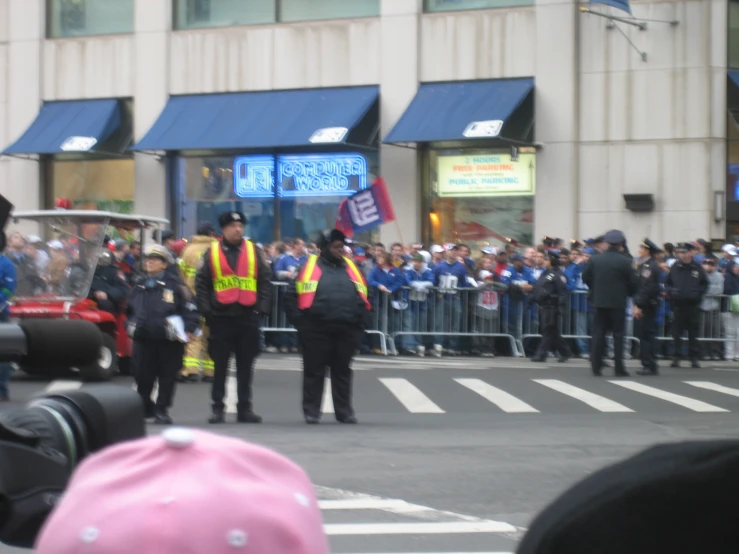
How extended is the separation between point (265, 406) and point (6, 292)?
119 inches

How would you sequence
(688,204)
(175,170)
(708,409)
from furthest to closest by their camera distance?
1. (175,170)
2. (688,204)
3. (708,409)

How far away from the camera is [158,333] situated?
1168 centimetres

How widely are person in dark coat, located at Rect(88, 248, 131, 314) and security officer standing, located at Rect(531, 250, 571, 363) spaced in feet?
20.7

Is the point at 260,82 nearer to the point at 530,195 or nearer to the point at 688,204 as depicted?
the point at 530,195

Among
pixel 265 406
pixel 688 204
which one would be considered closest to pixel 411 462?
pixel 265 406

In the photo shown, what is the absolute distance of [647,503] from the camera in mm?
1219

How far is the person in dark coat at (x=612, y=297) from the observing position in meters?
16.8

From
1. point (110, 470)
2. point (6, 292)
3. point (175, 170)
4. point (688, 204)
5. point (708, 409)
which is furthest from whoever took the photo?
point (175, 170)

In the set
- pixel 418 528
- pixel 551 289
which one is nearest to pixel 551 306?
pixel 551 289

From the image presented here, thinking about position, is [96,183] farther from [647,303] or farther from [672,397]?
[672,397]

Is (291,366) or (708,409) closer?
(708,409)

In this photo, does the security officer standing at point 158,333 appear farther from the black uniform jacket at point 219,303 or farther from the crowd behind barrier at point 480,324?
the crowd behind barrier at point 480,324

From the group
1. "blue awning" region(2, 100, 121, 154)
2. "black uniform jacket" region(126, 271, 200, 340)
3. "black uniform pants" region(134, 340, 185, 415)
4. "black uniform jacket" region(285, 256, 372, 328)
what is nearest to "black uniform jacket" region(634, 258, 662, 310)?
"black uniform jacket" region(285, 256, 372, 328)

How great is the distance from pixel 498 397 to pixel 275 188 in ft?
44.7
